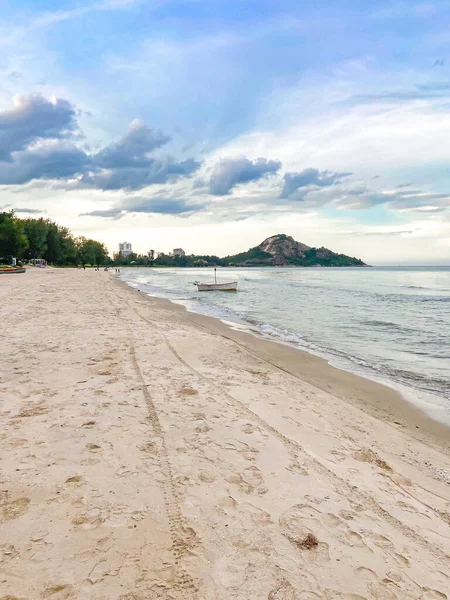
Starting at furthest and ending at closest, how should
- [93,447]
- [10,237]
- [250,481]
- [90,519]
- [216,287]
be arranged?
[10,237] → [216,287] → [93,447] → [250,481] → [90,519]

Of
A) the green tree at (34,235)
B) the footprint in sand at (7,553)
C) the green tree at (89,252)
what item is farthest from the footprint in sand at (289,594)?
the green tree at (89,252)

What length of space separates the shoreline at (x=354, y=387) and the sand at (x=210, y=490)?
0.07 m

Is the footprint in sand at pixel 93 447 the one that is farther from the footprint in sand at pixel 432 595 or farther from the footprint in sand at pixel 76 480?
the footprint in sand at pixel 432 595

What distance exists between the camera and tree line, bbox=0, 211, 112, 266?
88.3m

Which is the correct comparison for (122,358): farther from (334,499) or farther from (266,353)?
(334,499)

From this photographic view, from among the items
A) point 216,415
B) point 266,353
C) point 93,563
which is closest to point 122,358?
point 216,415

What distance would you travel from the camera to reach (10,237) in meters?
87.7

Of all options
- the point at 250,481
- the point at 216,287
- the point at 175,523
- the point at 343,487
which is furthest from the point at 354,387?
the point at 216,287

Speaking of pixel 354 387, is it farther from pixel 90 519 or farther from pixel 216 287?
pixel 216 287

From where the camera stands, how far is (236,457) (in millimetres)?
4508

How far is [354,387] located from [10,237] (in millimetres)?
96313

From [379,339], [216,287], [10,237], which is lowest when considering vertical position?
[379,339]

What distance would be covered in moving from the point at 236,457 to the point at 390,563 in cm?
193

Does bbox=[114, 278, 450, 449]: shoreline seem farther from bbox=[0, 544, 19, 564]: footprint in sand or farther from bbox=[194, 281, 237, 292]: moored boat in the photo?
bbox=[194, 281, 237, 292]: moored boat
